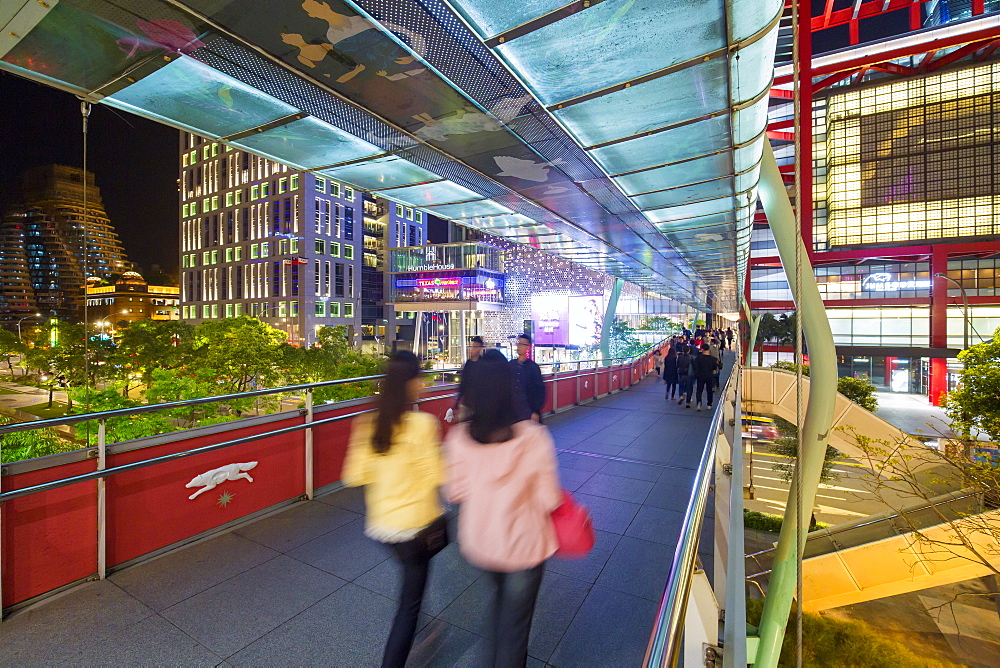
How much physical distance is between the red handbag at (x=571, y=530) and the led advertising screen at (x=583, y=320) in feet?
51.4

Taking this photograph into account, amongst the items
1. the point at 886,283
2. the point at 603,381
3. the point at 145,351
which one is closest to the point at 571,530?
the point at 603,381

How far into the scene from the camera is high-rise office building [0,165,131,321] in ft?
33.8

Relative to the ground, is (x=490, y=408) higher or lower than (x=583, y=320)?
lower

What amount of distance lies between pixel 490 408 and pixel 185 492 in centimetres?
329

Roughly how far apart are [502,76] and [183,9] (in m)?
2.07

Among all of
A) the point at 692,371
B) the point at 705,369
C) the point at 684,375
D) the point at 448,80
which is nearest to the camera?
the point at 448,80

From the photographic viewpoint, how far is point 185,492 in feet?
13.0

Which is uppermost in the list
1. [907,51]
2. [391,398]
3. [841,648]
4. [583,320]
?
[907,51]

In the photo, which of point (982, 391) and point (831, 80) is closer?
point (982, 391)

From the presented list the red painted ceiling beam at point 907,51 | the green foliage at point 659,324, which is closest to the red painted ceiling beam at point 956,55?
the red painted ceiling beam at point 907,51

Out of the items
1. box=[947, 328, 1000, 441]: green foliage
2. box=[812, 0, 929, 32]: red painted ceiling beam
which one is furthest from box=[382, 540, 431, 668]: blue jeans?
box=[812, 0, 929, 32]: red painted ceiling beam

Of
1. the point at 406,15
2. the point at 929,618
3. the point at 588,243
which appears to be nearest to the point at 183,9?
the point at 406,15

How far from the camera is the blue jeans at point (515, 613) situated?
7.07ft

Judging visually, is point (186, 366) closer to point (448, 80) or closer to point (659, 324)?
point (448, 80)
